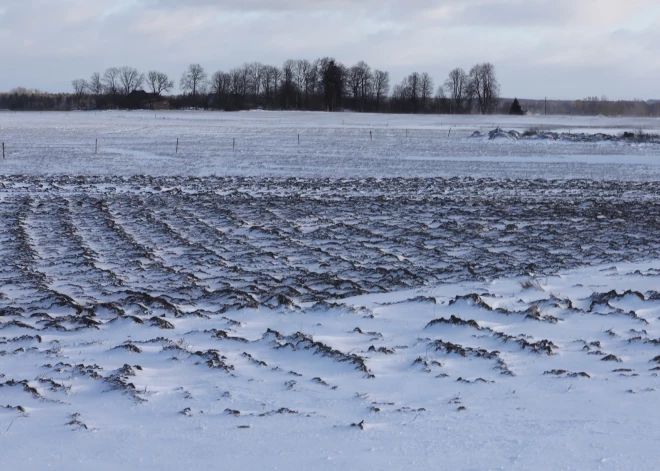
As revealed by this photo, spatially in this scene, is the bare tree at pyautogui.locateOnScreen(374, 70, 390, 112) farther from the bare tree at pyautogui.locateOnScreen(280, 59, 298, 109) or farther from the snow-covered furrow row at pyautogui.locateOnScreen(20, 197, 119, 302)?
the snow-covered furrow row at pyautogui.locateOnScreen(20, 197, 119, 302)

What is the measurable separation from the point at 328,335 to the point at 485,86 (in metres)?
157

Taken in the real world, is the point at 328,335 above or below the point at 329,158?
below

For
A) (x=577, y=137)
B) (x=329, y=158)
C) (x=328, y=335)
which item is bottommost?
(x=328, y=335)

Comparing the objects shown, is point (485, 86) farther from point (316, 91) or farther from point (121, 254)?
point (121, 254)

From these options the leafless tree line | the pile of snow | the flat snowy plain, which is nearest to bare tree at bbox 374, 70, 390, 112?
the leafless tree line

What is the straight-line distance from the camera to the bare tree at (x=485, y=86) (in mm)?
158250

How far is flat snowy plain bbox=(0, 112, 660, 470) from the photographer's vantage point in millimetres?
5195

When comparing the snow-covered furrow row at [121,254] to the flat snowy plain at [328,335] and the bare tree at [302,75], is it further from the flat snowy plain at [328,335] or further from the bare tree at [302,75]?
the bare tree at [302,75]

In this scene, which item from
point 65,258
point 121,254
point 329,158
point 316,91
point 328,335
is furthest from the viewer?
point 316,91

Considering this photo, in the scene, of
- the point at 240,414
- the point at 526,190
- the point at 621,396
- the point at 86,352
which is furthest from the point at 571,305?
the point at 526,190

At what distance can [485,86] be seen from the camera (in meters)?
159

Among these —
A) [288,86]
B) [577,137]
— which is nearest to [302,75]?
[288,86]

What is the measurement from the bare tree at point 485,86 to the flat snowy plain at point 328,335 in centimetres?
14365

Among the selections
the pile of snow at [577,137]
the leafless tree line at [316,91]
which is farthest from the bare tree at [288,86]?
the pile of snow at [577,137]
